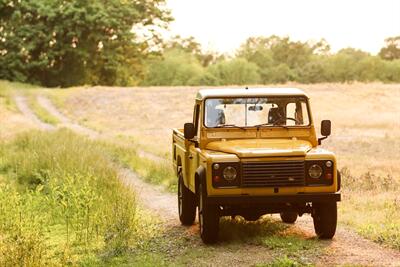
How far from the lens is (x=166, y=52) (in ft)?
367

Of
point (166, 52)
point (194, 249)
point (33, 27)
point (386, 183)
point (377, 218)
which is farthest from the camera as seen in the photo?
point (166, 52)

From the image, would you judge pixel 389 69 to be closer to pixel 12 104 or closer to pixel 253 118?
pixel 12 104

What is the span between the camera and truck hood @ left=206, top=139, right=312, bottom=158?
1016cm

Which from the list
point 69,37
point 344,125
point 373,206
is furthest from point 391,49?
point 373,206

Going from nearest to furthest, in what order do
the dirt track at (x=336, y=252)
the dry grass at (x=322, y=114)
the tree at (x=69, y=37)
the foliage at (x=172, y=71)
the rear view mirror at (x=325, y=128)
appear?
the dirt track at (x=336, y=252) < the rear view mirror at (x=325, y=128) < the dry grass at (x=322, y=114) < the tree at (x=69, y=37) < the foliage at (x=172, y=71)

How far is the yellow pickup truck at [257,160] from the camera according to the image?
33.3ft

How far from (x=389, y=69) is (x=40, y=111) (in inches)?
2533

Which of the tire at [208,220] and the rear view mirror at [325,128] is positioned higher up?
the rear view mirror at [325,128]

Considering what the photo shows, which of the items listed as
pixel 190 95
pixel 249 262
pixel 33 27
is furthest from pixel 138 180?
pixel 33 27

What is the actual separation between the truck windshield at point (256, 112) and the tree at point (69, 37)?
175ft

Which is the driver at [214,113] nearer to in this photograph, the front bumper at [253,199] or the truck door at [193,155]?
the truck door at [193,155]

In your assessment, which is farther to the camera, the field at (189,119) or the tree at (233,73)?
the tree at (233,73)

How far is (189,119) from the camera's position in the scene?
4138cm

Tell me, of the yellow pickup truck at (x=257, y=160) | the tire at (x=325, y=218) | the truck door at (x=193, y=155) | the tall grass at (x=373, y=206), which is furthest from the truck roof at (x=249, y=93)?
the tall grass at (x=373, y=206)
